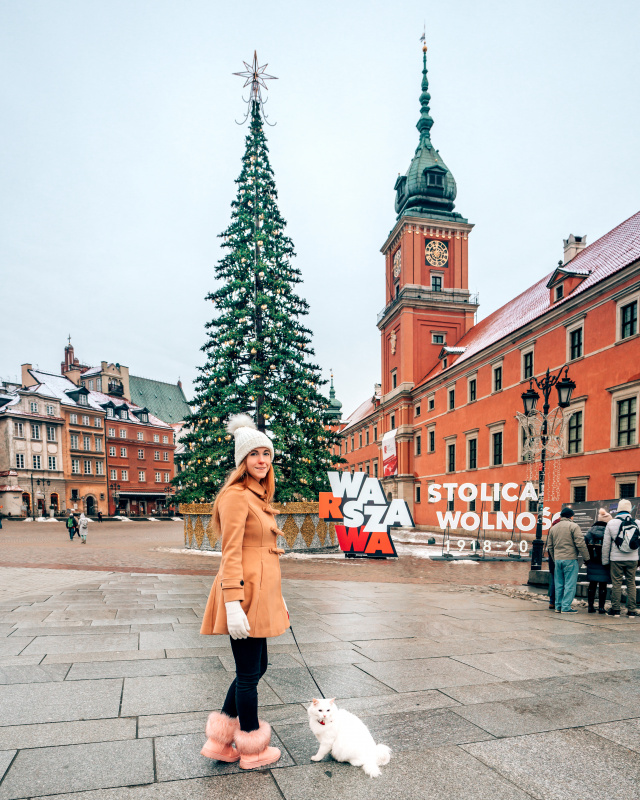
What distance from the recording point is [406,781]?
9.57 feet

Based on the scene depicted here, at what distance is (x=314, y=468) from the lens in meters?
19.4

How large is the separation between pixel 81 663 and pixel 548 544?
7.28m

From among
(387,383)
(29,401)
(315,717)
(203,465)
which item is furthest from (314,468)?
(29,401)

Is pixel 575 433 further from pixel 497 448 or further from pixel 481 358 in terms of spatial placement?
pixel 481 358

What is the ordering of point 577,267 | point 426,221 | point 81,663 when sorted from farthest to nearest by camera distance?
point 426,221 → point 577,267 → point 81,663

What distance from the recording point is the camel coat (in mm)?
2883

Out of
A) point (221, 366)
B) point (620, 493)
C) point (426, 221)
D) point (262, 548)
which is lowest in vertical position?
point (620, 493)

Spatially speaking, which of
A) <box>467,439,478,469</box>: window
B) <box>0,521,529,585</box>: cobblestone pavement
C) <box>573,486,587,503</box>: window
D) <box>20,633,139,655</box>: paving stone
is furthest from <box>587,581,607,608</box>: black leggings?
<box>467,439,478,469</box>: window

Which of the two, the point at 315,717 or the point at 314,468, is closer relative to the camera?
the point at 315,717

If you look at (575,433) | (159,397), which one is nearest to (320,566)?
(575,433)

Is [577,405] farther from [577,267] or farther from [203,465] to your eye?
[203,465]

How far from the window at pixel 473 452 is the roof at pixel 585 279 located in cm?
556

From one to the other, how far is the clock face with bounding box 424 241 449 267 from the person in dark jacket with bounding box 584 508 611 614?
3972 centimetres

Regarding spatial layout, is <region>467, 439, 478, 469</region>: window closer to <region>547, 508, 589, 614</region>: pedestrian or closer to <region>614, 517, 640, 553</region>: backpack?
A: <region>547, 508, 589, 614</region>: pedestrian
